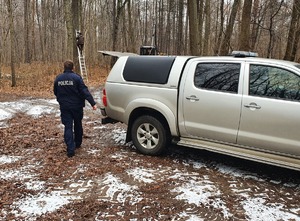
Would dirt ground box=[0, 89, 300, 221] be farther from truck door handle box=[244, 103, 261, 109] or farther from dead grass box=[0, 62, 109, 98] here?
dead grass box=[0, 62, 109, 98]

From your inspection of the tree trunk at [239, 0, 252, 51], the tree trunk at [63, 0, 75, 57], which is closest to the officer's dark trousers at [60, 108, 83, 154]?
the tree trunk at [239, 0, 252, 51]

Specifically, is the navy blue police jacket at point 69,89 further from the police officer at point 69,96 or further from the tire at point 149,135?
the tire at point 149,135

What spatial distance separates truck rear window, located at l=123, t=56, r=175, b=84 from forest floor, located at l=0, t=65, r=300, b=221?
1510mm

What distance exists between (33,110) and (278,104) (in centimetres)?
870

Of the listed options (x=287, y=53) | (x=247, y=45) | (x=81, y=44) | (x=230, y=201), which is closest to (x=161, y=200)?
(x=230, y=201)

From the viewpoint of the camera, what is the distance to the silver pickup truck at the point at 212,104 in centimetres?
489

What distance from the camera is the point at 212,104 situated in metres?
5.43

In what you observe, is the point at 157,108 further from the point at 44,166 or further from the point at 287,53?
the point at 287,53

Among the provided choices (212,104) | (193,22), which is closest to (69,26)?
(193,22)

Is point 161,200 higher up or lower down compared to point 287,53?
lower down

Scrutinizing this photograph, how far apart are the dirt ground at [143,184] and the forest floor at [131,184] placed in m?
0.01

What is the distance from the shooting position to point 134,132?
6473 mm

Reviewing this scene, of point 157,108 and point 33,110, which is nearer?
point 157,108

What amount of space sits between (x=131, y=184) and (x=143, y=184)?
185mm
